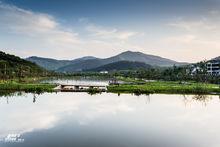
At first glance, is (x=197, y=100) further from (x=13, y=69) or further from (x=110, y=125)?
(x=13, y=69)

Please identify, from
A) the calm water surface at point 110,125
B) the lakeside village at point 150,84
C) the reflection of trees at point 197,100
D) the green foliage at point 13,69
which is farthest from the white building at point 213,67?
the calm water surface at point 110,125

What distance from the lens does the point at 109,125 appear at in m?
19.1

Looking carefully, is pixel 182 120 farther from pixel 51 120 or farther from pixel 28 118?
pixel 28 118

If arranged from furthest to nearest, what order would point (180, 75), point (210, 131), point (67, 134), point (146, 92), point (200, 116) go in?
point (180, 75) < point (146, 92) < point (200, 116) < point (210, 131) < point (67, 134)

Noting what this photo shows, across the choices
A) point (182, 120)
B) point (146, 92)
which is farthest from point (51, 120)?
point (146, 92)

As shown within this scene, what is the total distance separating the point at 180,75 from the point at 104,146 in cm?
6251

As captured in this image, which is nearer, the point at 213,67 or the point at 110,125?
the point at 110,125

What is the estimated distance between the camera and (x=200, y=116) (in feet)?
76.1

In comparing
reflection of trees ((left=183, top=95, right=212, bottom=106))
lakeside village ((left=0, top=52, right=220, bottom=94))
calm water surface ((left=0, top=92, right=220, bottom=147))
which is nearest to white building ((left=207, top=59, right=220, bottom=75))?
lakeside village ((left=0, top=52, right=220, bottom=94))

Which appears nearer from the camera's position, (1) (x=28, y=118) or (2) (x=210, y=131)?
(2) (x=210, y=131)

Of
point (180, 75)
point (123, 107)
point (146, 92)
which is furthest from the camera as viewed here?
point (180, 75)

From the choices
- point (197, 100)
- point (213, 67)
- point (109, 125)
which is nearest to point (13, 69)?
point (213, 67)

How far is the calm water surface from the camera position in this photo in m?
15.1

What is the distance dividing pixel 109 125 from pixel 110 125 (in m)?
0.06
